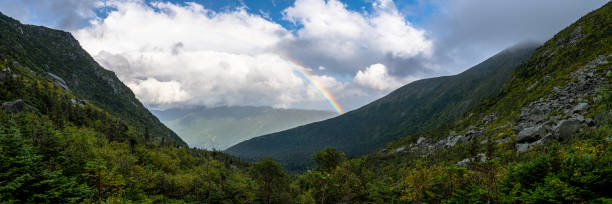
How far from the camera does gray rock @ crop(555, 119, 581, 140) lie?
6769 cm

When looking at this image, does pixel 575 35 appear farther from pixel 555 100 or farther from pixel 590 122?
pixel 590 122

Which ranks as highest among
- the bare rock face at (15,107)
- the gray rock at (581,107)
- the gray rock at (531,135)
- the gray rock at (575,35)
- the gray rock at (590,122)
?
the gray rock at (575,35)

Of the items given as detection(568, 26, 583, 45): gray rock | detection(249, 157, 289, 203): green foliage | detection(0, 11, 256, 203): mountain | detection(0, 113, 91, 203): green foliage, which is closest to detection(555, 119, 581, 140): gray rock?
detection(249, 157, 289, 203): green foliage

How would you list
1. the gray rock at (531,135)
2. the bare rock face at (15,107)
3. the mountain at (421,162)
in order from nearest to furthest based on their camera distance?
the mountain at (421,162)
the gray rock at (531,135)
the bare rock face at (15,107)

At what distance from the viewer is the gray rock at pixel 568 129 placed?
67.7m

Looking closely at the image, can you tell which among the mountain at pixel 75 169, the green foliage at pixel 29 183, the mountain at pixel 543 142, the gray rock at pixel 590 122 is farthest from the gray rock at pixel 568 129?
the green foliage at pixel 29 183

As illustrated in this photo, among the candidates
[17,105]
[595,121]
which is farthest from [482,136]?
[17,105]

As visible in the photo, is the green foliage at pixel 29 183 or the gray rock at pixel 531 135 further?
the gray rock at pixel 531 135

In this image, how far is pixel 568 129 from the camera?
68.6 metres

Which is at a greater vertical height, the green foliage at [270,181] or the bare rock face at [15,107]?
the bare rock face at [15,107]

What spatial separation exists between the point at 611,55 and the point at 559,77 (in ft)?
77.5

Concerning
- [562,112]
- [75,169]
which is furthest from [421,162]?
[75,169]

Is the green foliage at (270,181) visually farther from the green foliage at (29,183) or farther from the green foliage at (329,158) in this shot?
the green foliage at (29,183)

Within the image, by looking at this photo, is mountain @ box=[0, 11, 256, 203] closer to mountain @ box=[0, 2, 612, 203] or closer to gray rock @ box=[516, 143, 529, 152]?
mountain @ box=[0, 2, 612, 203]
